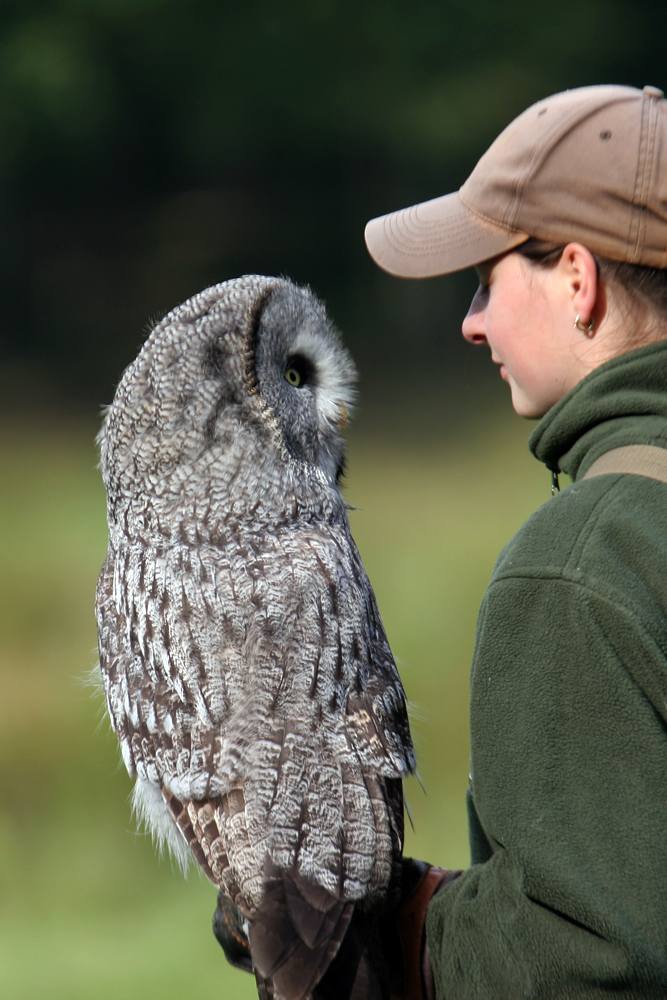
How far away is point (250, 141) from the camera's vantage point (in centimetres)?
447

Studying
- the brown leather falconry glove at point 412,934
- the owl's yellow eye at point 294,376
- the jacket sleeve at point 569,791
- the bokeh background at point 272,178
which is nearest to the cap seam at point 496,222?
the jacket sleeve at point 569,791

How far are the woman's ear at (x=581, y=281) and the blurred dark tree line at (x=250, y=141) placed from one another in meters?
3.51

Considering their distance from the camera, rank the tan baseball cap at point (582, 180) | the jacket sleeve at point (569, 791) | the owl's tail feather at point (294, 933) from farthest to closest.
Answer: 1. the owl's tail feather at point (294, 933)
2. the tan baseball cap at point (582, 180)
3. the jacket sleeve at point (569, 791)

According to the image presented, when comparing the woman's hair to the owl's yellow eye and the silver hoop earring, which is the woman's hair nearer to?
the silver hoop earring

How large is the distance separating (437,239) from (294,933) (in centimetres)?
62

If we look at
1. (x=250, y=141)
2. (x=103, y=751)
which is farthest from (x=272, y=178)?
(x=103, y=751)

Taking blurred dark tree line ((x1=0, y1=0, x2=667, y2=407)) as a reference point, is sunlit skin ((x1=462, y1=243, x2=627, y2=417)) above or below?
below

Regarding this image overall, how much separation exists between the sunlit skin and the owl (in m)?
0.36

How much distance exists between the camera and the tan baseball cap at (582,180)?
686 mm

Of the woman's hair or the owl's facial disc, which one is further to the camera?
the owl's facial disc

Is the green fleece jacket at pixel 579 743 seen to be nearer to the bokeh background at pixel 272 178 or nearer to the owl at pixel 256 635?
the owl at pixel 256 635

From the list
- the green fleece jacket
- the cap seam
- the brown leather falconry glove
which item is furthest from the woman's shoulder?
the brown leather falconry glove

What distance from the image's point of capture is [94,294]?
430cm

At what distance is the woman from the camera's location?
565mm
